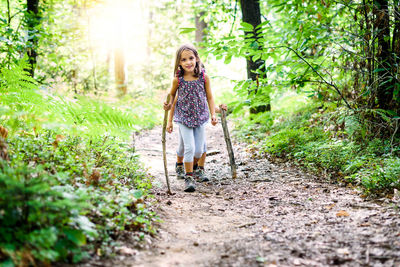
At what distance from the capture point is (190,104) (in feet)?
15.6

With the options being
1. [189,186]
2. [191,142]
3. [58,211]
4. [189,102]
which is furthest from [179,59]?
[58,211]

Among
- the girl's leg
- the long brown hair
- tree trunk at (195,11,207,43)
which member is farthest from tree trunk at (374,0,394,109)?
tree trunk at (195,11,207,43)

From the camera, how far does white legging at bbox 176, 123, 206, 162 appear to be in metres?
4.69

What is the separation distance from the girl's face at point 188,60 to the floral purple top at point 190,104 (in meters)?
0.22

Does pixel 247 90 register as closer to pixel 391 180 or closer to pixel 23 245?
pixel 391 180

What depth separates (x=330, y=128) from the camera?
541cm

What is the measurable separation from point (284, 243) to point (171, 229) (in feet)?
3.47

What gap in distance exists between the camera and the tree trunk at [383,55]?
173 inches

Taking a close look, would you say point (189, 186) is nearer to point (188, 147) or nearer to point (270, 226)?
point (188, 147)

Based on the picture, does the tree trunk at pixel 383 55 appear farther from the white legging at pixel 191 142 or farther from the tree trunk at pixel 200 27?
the tree trunk at pixel 200 27

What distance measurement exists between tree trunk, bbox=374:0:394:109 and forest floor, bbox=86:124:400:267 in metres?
1.67

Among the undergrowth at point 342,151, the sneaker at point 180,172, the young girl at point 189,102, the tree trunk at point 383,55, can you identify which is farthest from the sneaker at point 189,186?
the tree trunk at point 383,55

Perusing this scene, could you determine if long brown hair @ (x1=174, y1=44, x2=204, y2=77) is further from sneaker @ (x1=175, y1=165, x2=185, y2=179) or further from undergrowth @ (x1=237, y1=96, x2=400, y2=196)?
undergrowth @ (x1=237, y1=96, x2=400, y2=196)

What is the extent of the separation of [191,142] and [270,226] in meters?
2.15
